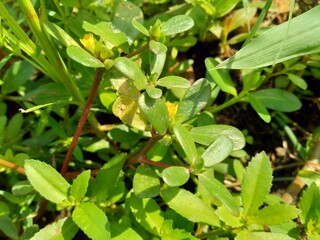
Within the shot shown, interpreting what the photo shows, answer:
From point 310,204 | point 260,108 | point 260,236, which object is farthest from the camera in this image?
point 260,108


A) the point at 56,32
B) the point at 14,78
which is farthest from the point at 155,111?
the point at 14,78

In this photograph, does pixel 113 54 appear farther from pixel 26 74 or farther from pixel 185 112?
pixel 26 74

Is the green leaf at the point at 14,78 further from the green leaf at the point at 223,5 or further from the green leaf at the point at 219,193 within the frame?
the green leaf at the point at 219,193

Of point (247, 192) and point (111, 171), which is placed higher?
point (111, 171)

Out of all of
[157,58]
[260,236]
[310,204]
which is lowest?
[310,204]

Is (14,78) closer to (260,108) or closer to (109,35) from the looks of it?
(109,35)

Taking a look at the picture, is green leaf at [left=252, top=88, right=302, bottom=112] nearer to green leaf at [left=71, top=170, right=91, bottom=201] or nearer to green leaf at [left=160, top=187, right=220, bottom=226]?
green leaf at [left=160, top=187, right=220, bottom=226]

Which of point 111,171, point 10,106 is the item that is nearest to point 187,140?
point 111,171
